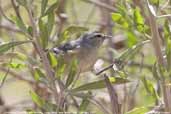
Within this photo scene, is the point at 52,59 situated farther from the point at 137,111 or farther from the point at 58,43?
the point at 137,111

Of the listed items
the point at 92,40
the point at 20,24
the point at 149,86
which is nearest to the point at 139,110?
the point at 149,86

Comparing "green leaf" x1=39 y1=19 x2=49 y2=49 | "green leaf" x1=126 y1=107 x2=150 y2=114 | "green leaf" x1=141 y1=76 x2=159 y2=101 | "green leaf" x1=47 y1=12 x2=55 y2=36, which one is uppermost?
"green leaf" x1=47 y1=12 x2=55 y2=36

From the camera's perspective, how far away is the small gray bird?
88 centimetres

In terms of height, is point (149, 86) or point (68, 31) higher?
point (68, 31)

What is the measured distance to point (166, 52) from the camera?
0.90 m

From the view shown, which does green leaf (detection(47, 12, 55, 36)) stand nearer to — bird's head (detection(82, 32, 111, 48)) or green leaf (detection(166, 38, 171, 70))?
bird's head (detection(82, 32, 111, 48))

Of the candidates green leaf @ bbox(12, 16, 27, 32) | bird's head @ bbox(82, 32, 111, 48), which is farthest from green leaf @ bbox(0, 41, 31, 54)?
bird's head @ bbox(82, 32, 111, 48)

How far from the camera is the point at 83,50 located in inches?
35.6

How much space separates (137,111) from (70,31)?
8.1 inches

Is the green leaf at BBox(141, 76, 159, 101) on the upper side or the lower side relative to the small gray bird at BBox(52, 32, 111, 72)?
lower

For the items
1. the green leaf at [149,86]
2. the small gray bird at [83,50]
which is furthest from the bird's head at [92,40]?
the green leaf at [149,86]

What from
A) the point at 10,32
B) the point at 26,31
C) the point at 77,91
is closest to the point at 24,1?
the point at 26,31

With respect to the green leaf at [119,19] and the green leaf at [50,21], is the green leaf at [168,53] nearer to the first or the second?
the green leaf at [119,19]

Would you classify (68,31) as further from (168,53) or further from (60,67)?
(168,53)
